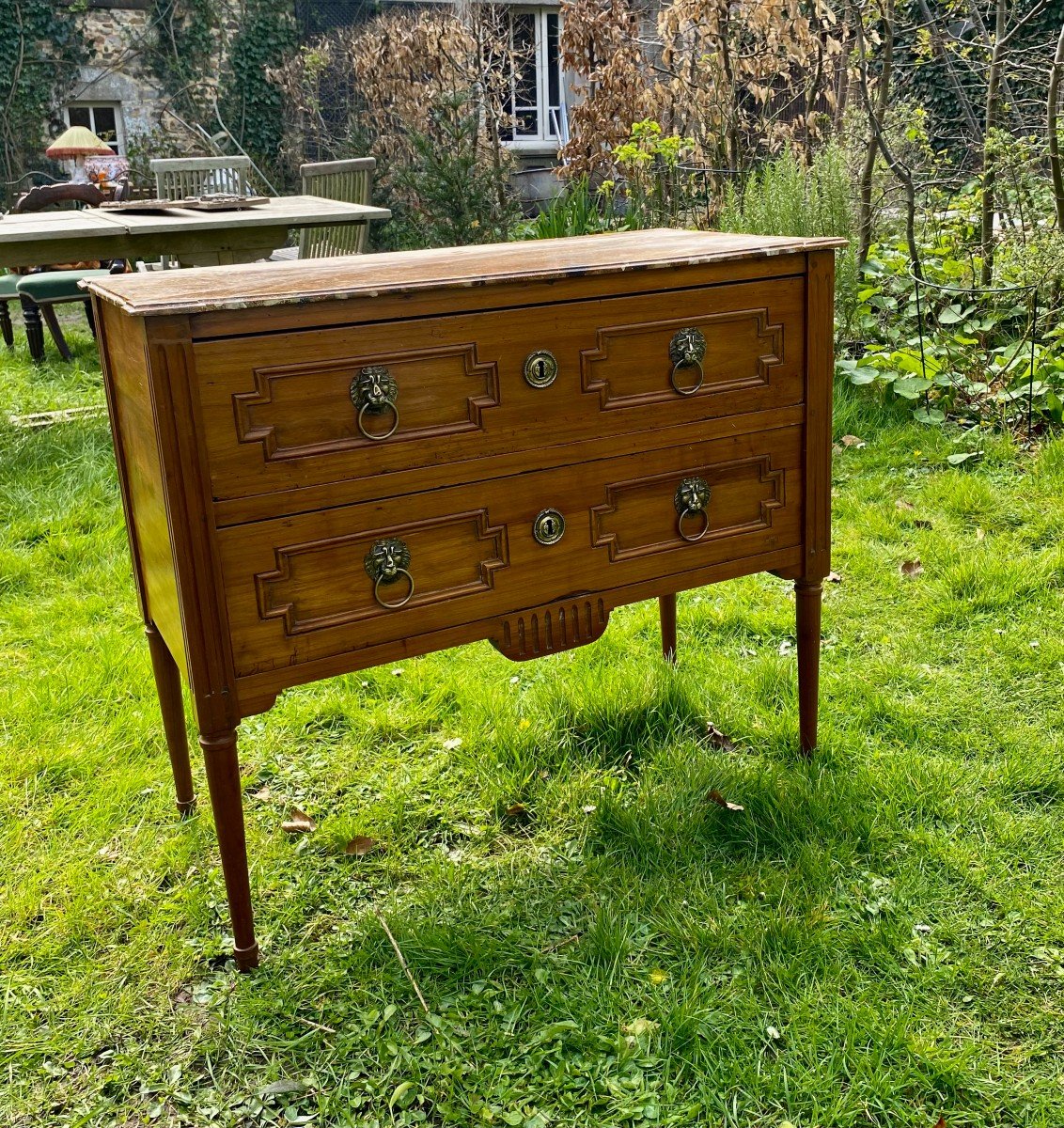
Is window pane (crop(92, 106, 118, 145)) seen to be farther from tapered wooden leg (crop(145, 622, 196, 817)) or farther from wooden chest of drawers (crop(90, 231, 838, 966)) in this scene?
tapered wooden leg (crop(145, 622, 196, 817))

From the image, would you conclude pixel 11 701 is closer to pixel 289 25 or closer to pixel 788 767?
pixel 788 767

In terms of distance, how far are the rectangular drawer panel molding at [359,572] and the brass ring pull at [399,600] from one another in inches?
0.5

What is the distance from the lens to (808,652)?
2.59 meters

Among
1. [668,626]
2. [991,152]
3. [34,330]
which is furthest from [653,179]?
[668,626]

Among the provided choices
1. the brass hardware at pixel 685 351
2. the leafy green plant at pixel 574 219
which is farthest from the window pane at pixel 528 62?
the brass hardware at pixel 685 351

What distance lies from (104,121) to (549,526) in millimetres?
13941

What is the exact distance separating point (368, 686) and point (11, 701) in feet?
3.21

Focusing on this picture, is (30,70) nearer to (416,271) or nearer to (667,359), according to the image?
(416,271)

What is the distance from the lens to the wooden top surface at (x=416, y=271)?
179 cm

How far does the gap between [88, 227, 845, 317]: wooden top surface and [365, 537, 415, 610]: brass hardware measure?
1.45 ft

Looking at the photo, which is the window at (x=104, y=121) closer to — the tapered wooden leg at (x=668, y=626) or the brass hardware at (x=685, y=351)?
the tapered wooden leg at (x=668, y=626)

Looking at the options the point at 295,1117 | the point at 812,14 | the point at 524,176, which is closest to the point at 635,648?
the point at 295,1117

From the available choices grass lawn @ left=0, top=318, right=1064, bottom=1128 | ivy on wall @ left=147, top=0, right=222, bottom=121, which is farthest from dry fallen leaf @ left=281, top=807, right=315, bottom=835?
ivy on wall @ left=147, top=0, right=222, bottom=121

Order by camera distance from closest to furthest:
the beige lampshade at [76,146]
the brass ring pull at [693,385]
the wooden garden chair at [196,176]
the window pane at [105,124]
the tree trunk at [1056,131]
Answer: the brass ring pull at [693,385]
the tree trunk at [1056,131]
the wooden garden chair at [196,176]
the beige lampshade at [76,146]
the window pane at [105,124]
